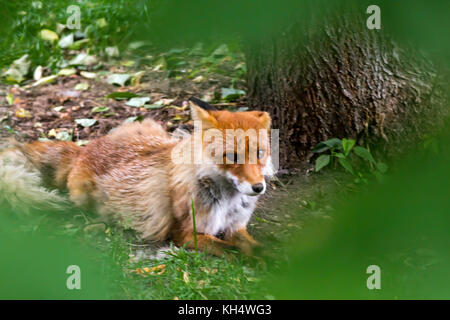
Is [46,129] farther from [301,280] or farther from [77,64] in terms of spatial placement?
[301,280]

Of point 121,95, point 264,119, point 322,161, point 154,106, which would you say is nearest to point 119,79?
point 121,95

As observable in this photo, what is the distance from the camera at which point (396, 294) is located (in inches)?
57.6

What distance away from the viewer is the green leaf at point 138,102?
700 cm

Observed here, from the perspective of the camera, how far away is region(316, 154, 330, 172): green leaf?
4.95 metres

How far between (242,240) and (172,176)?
91 centimetres

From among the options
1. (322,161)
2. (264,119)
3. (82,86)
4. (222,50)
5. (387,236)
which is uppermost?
(82,86)

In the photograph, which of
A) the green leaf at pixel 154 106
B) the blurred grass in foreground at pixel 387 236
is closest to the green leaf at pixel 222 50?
the blurred grass in foreground at pixel 387 236

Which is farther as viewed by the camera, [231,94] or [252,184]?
[231,94]

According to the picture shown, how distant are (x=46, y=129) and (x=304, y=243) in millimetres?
6323

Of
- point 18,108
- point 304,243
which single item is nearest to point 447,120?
point 304,243

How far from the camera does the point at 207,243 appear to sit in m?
4.57

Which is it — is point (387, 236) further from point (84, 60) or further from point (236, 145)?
point (84, 60)

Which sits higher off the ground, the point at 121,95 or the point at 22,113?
the point at 121,95

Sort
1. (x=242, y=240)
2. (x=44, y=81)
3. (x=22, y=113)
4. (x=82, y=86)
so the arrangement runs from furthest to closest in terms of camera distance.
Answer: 1. (x=44, y=81)
2. (x=82, y=86)
3. (x=22, y=113)
4. (x=242, y=240)
